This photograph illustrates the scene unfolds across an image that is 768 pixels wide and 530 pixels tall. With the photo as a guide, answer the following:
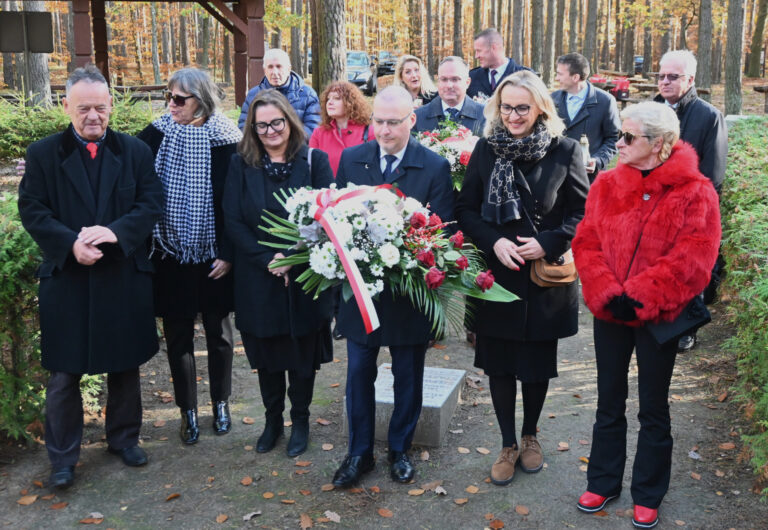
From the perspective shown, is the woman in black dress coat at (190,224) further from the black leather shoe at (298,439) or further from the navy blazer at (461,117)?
the navy blazer at (461,117)

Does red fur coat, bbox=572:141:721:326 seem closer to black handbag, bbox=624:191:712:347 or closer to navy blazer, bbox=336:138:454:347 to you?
black handbag, bbox=624:191:712:347

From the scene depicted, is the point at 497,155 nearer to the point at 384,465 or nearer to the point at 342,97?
the point at 384,465

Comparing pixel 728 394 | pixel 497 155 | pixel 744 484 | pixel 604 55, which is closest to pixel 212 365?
pixel 497 155

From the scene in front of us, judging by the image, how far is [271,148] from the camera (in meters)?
4.46

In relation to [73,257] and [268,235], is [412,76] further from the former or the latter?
[73,257]

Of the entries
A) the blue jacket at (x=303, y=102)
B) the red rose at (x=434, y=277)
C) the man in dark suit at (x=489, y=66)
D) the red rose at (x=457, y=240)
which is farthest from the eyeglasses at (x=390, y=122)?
the man in dark suit at (x=489, y=66)

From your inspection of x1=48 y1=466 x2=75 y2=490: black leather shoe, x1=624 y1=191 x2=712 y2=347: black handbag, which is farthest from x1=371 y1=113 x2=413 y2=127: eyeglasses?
x1=48 y1=466 x2=75 y2=490: black leather shoe

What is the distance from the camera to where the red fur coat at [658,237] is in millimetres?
3512

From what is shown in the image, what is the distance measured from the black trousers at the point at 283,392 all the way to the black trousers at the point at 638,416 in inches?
70.8

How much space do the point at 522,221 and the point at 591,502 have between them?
1.56m

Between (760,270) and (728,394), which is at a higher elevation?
(760,270)

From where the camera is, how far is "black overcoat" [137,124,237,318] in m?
4.73

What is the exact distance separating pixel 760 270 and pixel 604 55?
48.4 metres

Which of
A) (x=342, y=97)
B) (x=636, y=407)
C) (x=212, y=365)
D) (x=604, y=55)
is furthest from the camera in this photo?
(x=604, y=55)
